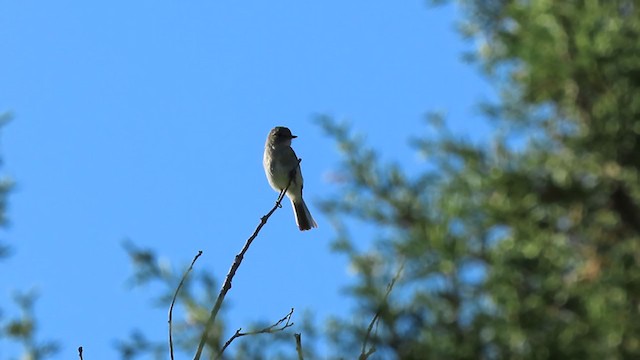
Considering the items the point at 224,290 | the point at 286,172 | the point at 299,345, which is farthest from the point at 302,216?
the point at 299,345

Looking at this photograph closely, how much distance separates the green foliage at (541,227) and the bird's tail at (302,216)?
8.36 meters

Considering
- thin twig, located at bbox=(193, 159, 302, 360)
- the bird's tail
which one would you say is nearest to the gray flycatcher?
the bird's tail

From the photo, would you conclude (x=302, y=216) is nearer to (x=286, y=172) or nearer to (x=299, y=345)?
(x=286, y=172)

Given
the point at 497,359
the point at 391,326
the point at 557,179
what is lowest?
the point at 497,359

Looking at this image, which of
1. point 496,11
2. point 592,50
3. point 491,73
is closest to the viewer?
point 592,50

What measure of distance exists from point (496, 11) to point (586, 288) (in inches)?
77.8

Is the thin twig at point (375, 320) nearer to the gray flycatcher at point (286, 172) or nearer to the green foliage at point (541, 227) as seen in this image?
the green foliage at point (541, 227)

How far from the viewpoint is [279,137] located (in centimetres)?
1318

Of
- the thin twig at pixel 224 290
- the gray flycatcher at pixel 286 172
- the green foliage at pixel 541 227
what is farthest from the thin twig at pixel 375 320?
the gray flycatcher at pixel 286 172

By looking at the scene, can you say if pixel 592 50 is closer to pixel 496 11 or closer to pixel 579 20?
pixel 579 20

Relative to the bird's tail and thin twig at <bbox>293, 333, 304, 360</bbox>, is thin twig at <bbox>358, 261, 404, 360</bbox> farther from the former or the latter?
the bird's tail

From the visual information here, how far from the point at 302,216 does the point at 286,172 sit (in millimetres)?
671

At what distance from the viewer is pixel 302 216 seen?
1282 cm

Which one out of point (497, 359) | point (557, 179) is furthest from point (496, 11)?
point (497, 359)
